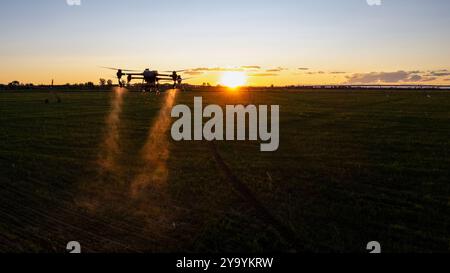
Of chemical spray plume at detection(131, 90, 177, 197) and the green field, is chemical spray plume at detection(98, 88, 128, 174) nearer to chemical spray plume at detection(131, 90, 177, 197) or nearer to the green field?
the green field

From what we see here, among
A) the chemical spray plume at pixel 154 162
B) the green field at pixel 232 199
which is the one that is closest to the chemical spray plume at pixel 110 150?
the green field at pixel 232 199

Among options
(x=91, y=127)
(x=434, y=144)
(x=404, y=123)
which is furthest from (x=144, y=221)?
(x=404, y=123)

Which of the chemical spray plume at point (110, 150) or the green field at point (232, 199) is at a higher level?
the chemical spray plume at point (110, 150)

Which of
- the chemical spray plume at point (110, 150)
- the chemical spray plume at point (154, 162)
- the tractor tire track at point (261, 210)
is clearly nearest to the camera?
the tractor tire track at point (261, 210)

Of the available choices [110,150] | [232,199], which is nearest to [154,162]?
[110,150]

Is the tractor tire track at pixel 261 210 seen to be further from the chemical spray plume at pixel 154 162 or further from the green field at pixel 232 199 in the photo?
the chemical spray plume at pixel 154 162

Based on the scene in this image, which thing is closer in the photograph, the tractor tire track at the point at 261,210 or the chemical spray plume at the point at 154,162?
the tractor tire track at the point at 261,210

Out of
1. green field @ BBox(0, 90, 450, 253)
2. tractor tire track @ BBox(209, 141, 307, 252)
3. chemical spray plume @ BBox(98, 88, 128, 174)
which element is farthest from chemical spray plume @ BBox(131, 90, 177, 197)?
tractor tire track @ BBox(209, 141, 307, 252)

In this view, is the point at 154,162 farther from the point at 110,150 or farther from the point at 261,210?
the point at 261,210
